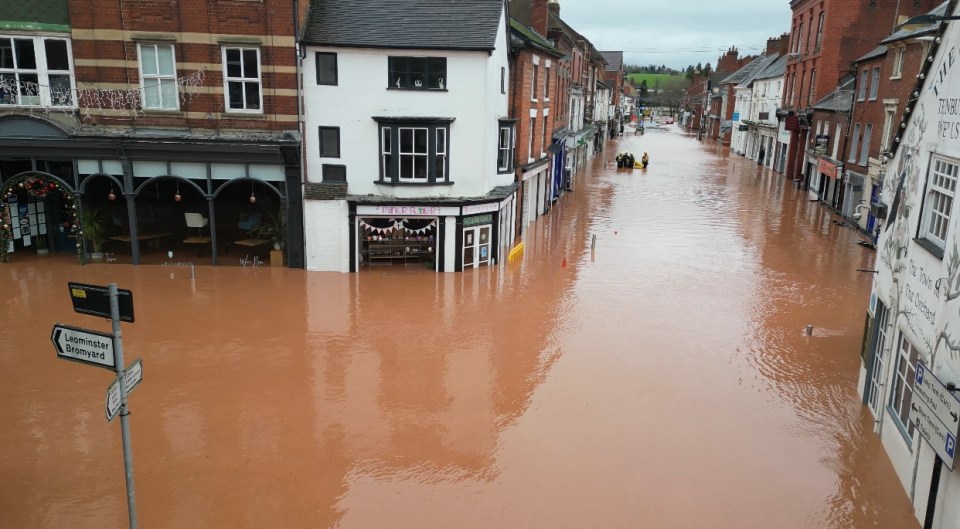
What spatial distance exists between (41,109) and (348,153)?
950cm

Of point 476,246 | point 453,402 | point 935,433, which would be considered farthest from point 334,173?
point 935,433

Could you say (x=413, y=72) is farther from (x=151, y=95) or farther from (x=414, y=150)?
(x=151, y=95)

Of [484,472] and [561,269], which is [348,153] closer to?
[561,269]

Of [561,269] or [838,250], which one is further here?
[838,250]

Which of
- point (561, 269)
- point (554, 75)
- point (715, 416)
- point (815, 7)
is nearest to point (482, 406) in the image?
point (715, 416)

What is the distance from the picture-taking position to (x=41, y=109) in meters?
20.5

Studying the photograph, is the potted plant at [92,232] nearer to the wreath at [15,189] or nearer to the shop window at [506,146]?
the wreath at [15,189]

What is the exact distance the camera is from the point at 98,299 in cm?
679

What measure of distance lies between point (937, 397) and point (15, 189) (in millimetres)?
25150

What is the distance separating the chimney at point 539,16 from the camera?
109ft

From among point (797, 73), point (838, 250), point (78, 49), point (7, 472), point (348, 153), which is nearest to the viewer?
point (7, 472)

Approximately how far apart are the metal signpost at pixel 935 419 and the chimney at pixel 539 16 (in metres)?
27.4

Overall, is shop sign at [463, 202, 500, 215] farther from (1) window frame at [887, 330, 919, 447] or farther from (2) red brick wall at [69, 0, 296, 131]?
(1) window frame at [887, 330, 919, 447]

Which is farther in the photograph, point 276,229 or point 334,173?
point 276,229
